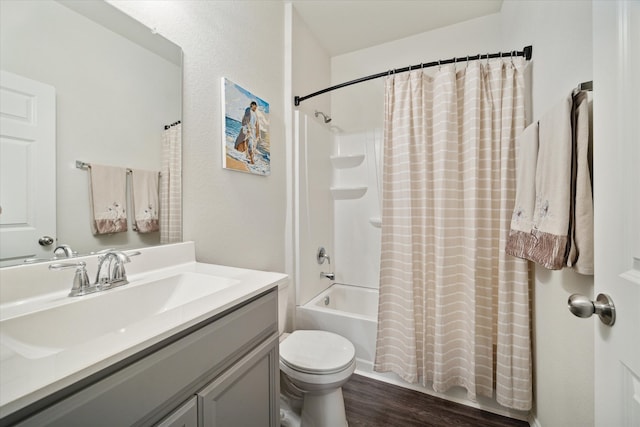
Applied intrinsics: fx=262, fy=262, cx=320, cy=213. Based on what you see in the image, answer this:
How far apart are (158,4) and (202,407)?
148 centimetres

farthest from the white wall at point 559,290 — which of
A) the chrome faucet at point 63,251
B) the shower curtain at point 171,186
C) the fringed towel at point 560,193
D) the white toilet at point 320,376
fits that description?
the chrome faucet at point 63,251

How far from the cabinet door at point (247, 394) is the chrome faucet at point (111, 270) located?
461 millimetres

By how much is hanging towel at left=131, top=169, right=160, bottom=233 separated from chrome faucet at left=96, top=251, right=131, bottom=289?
0.64 ft

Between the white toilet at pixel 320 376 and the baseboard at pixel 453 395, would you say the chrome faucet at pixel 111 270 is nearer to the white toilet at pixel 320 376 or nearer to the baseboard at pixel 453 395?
the white toilet at pixel 320 376

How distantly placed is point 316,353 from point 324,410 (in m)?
0.26

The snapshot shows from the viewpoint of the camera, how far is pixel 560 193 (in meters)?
0.91

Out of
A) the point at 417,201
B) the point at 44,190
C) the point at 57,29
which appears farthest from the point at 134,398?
the point at 417,201

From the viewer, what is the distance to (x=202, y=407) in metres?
0.65

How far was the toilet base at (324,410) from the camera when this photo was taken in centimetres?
130

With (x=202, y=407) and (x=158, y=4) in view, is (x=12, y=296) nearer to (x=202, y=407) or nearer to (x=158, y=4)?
(x=202, y=407)

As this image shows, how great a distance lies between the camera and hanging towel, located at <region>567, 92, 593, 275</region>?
0.82 m

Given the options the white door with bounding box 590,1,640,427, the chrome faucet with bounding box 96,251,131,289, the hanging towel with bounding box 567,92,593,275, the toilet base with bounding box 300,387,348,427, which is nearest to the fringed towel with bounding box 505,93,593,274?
the hanging towel with bounding box 567,92,593,275

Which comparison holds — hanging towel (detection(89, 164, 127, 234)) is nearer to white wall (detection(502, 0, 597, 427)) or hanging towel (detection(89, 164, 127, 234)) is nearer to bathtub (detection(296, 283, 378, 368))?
bathtub (detection(296, 283, 378, 368))

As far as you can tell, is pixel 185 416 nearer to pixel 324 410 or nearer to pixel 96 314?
pixel 96 314
